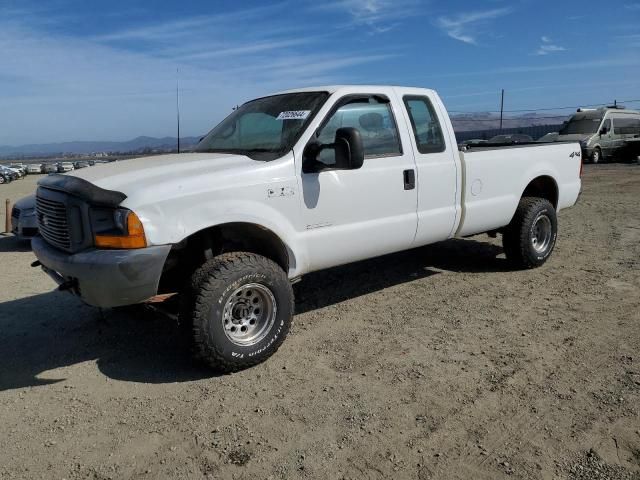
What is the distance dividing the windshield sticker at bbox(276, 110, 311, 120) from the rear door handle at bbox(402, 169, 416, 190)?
1052mm

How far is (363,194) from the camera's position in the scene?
4.57 metres

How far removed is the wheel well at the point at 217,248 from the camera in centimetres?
401

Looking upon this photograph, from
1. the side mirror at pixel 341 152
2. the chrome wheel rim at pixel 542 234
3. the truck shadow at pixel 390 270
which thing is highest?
the side mirror at pixel 341 152

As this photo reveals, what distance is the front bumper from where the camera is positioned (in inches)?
134

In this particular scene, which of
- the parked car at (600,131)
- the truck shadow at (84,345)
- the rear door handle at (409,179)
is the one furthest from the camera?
the parked car at (600,131)

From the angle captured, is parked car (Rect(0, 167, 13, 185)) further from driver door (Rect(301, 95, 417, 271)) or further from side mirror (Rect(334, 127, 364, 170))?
side mirror (Rect(334, 127, 364, 170))

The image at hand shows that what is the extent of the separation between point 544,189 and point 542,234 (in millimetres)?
613

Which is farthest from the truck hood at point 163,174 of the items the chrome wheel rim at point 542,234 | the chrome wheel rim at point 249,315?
the chrome wheel rim at point 542,234

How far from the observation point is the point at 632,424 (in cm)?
307

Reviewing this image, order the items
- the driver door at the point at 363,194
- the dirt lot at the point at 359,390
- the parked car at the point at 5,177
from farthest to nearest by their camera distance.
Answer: the parked car at the point at 5,177, the driver door at the point at 363,194, the dirt lot at the point at 359,390

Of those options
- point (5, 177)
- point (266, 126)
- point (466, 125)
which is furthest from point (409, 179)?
point (466, 125)

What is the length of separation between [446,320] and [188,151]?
2890 mm

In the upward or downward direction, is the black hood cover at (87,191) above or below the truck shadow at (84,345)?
above

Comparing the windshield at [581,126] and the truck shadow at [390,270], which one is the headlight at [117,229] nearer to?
the truck shadow at [390,270]
